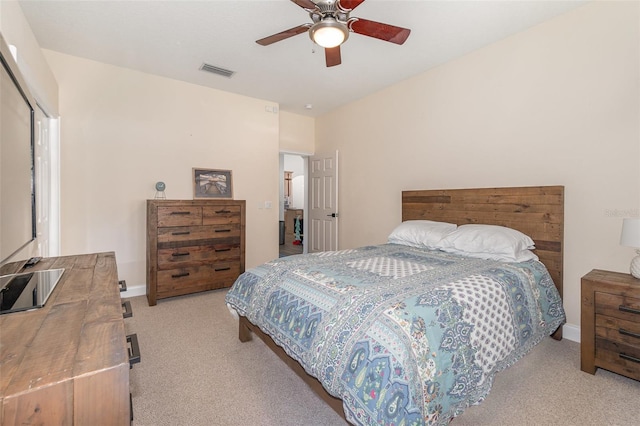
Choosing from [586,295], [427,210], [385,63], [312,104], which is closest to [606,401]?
[586,295]

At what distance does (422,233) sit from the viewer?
116 inches

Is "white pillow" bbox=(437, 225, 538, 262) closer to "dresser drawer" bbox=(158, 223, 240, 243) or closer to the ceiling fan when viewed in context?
the ceiling fan

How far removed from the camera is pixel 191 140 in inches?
154

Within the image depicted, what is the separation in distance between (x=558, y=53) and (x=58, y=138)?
4.83 metres

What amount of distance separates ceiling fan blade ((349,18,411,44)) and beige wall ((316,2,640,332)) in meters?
1.46

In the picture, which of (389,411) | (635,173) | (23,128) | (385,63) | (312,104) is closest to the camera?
(389,411)

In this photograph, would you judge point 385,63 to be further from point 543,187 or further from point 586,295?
point 586,295

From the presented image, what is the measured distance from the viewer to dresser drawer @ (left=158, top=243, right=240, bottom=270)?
331 cm

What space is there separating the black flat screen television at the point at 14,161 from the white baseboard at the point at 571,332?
12.1ft

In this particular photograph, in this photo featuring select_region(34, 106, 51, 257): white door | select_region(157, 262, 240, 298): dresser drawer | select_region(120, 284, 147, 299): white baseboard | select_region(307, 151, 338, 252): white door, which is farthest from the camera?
select_region(307, 151, 338, 252): white door

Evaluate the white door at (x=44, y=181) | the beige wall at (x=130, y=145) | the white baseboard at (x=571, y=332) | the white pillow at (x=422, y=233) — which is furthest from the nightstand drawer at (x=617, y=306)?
the white door at (x=44, y=181)

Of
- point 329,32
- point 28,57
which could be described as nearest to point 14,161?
point 28,57

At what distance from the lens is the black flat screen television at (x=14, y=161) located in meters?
1.28

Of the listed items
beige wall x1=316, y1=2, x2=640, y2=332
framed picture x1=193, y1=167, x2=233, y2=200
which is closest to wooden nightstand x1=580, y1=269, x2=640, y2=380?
beige wall x1=316, y1=2, x2=640, y2=332
